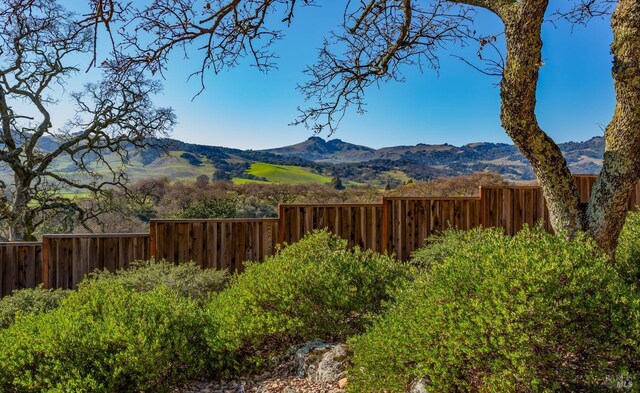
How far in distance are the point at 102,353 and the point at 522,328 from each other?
287 centimetres

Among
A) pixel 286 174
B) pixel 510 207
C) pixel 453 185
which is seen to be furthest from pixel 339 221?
pixel 286 174

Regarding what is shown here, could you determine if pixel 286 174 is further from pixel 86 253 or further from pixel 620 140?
pixel 620 140

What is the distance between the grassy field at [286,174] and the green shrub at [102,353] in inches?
577

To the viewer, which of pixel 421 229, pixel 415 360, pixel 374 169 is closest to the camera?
pixel 415 360

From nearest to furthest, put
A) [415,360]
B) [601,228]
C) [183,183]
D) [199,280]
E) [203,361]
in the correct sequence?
[415,360], [203,361], [601,228], [199,280], [183,183]

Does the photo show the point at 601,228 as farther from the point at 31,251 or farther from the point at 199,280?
the point at 31,251

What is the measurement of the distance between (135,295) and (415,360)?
267cm

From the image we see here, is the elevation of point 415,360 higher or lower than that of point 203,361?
higher

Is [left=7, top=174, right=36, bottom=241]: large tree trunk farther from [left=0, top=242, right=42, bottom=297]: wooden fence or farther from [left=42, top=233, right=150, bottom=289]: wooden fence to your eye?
[left=42, top=233, right=150, bottom=289]: wooden fence

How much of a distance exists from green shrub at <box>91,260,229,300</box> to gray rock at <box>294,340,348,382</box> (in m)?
2.41

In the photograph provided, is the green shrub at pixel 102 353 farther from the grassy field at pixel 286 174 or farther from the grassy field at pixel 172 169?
the grassy field at pixel 286 174

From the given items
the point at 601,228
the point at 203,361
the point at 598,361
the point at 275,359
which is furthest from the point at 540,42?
the point at 203,361

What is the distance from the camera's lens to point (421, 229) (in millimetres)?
8352

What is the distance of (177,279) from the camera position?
6.59m
